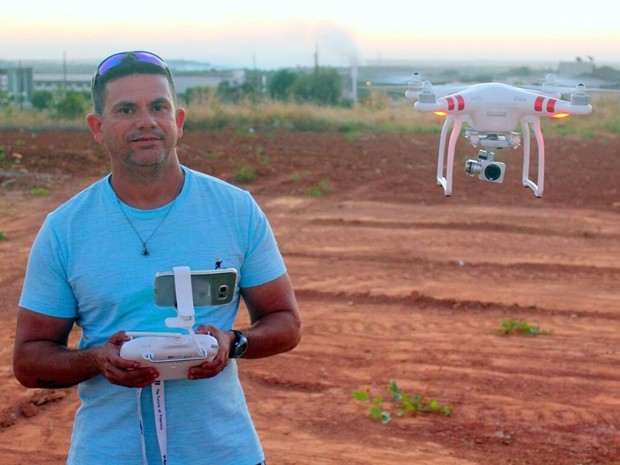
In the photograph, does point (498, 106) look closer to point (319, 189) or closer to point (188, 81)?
point (319, 189)

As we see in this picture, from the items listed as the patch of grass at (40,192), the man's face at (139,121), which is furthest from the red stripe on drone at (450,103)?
the patch of grass at (40,192)

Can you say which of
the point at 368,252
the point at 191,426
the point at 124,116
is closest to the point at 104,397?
the point at 191,426

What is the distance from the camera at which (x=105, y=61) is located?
2.70 metres

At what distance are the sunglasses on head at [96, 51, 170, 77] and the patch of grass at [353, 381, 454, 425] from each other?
363 cm

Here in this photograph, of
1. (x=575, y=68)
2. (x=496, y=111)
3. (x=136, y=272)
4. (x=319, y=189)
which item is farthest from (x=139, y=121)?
(x=319, y=189)

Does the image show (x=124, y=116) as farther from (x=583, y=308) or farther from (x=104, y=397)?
(x=583, y=308)

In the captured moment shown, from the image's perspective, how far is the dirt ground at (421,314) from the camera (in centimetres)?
563

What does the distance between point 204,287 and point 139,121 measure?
1.94 ft

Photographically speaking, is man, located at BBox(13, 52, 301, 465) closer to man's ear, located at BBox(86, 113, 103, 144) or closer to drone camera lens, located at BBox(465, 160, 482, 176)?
man's ear, located at BBox(86, 113, 103, 144)

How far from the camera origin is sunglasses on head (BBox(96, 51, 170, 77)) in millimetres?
2661

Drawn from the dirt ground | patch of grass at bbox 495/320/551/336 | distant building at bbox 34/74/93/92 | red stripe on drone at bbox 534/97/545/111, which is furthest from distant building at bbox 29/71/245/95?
red stripe on drone at bbox 534/97/545/111

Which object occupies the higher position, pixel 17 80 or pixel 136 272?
pixel 17 80

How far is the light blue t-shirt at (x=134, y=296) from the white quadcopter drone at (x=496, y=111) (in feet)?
2.14

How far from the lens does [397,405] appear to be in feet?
20.0
